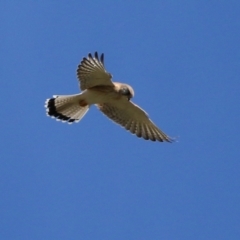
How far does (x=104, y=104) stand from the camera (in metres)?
11.4

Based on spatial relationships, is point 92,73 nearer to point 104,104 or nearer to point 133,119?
point 104,104

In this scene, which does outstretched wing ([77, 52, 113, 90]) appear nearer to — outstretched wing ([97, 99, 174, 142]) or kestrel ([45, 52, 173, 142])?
kestrel ([45, 52, 173, 142])

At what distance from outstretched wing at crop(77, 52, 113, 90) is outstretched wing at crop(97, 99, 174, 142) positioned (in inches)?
28.1

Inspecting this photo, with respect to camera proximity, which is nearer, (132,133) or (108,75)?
(108,75)

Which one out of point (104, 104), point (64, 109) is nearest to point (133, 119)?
point (104, 104)

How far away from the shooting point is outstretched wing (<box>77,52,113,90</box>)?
10.1m

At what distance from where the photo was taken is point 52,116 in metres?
11.4

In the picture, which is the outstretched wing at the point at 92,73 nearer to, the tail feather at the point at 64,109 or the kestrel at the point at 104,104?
the kestrel at the point at 104,104

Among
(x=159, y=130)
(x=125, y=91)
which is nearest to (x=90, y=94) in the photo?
(x=125, y=91)

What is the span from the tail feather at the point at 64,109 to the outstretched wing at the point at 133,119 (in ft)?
1.45

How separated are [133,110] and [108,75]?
122 cm

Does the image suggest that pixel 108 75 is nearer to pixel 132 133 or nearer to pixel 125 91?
pixel 125 91

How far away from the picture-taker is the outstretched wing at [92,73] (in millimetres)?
10109

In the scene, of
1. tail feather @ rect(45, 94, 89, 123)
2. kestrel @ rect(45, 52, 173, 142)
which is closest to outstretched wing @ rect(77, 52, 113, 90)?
kestrel @ rect(45, 52, 173, 142)
